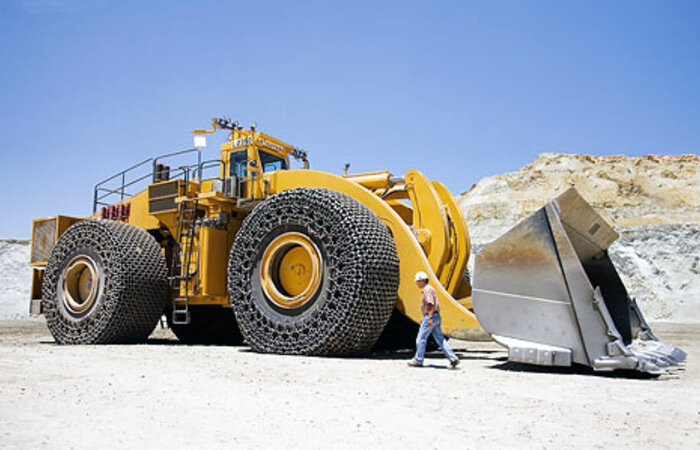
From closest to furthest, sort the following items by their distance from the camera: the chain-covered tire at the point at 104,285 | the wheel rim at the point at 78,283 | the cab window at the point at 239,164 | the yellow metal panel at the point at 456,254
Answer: the yellow metal panel at the point at 456,254, the chain-covered tire at the point at 104,285, the wheel rim at the point at 78,283, the cab window at the point at 239,164

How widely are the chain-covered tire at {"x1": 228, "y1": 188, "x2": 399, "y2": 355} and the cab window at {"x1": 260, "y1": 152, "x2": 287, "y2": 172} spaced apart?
2.21m

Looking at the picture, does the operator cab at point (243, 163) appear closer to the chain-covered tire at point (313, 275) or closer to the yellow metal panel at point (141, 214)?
the yellow metal panel at point (141, 214)

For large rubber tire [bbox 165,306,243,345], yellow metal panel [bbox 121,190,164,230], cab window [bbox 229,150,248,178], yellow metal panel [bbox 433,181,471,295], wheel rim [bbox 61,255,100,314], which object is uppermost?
cab window [bbox 229,150,248,178]

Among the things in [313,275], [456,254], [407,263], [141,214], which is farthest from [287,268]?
[141,214]

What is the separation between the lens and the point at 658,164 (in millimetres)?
48594

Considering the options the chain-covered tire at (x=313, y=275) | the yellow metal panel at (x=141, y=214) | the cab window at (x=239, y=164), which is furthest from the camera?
the yellow metal panel at (x=141, y=214)

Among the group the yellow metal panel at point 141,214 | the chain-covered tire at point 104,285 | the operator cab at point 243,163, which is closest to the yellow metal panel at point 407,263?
the operator cab at point 243,163

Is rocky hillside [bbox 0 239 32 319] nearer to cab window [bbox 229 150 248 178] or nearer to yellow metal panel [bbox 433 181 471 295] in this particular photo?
cab window [bbox 229 150 248 178]

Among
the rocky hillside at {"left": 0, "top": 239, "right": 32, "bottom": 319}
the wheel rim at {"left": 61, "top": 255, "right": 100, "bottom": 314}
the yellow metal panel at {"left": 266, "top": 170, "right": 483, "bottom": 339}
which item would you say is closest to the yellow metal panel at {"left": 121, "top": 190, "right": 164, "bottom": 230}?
the wheel rim at {"left": 61, "top": 255, "right": 100, "bottom": 314}

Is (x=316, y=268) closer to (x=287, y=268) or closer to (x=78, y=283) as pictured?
(x=287, y=268)

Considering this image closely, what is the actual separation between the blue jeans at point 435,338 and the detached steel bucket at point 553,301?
1.59ft

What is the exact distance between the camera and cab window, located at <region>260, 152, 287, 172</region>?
11117 mm

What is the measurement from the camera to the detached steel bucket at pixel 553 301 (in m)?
6.53

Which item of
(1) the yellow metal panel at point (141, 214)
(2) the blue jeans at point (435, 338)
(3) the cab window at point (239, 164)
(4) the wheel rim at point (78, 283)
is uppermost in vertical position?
(3) the cab window at point (239, 164)
